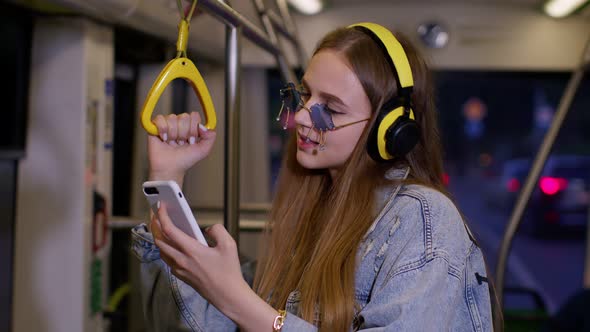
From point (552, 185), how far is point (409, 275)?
608 cm

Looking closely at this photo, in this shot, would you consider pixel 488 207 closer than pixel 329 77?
No

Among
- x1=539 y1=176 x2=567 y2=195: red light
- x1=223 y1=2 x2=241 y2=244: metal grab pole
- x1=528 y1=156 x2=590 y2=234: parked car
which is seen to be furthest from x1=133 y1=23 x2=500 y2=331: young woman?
x1=539 y1=176 x2=567 y2=195: red light

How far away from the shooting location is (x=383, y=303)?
42.4 inches

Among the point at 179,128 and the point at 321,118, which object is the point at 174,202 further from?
the point at 321,118

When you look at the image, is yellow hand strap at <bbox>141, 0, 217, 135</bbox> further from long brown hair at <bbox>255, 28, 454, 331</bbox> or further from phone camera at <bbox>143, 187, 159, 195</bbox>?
long brown hair at <bbox>255, 28, 454, 331</bbox>

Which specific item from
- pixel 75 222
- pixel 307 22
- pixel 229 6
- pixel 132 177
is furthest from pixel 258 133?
pixel 229 6

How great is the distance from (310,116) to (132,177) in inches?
120

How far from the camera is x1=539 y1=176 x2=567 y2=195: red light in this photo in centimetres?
633

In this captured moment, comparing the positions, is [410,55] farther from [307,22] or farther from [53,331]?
[307,22]

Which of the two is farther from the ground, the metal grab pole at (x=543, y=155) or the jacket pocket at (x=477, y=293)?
the metal grab pole at (x=543, y=155)

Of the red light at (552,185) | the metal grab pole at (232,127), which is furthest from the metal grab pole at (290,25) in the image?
the red light at (552,185)

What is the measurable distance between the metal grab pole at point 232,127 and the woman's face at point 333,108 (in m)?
0.30

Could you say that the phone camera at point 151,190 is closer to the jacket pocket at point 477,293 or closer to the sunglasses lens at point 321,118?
the sunglasses lens at point 321,118

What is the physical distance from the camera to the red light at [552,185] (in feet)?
20.8
